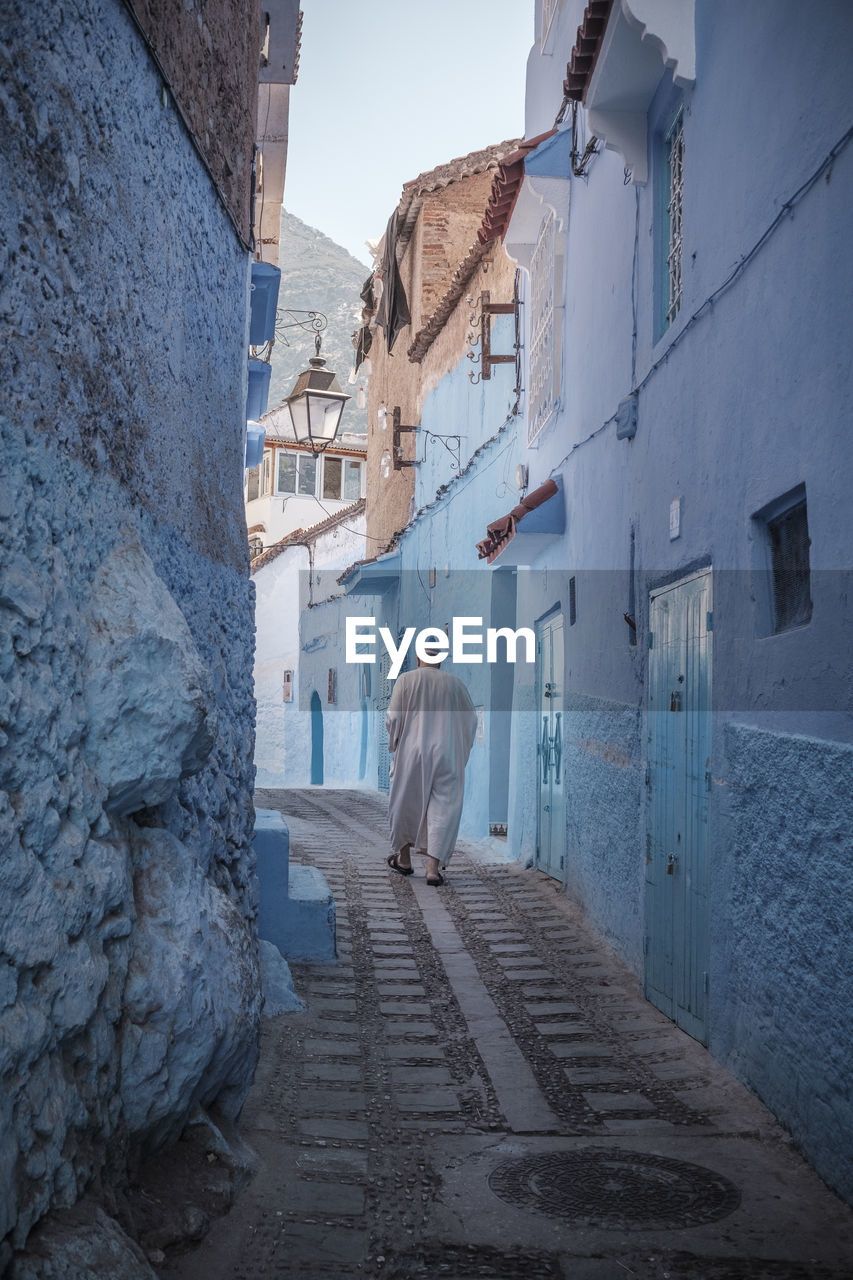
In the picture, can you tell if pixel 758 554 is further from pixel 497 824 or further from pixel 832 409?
pixel 497 824

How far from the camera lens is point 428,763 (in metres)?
8.78

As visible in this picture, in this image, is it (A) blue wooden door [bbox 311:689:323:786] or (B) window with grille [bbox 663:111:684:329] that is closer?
(B) window with grille [bbox 663:111:684:329]

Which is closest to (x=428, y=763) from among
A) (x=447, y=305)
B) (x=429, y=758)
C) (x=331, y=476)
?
(x=429, y=758)

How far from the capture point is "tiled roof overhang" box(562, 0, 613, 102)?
5.56m

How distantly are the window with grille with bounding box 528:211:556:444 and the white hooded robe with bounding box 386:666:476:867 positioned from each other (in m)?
2.28

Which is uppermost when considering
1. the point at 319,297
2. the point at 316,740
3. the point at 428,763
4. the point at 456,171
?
the point at 319,297

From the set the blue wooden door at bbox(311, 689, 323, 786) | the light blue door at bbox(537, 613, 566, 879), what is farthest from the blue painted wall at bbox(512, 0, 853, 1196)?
the blue wooden door at bbox(311, 689, 323, 786)

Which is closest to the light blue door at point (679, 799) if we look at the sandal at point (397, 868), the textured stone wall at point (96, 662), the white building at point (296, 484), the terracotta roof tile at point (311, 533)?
the textured stone wall at point (96, 662)

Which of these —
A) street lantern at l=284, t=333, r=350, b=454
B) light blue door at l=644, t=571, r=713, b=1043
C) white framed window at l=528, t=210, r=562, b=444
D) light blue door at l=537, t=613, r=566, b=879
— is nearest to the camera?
light blue door at l=644, t=571, r=713, b=1043

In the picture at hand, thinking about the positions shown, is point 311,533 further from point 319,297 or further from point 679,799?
point 319,297

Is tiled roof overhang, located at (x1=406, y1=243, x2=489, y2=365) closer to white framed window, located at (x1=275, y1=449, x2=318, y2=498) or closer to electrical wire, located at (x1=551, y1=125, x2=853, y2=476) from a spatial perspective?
electrical wire, located at (x1=551, y1=125, x2=853, y2=476)

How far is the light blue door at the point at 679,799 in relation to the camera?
15.8 ft

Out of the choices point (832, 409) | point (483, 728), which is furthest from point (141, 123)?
point (483, 728)

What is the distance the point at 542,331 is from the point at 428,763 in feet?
11.9
